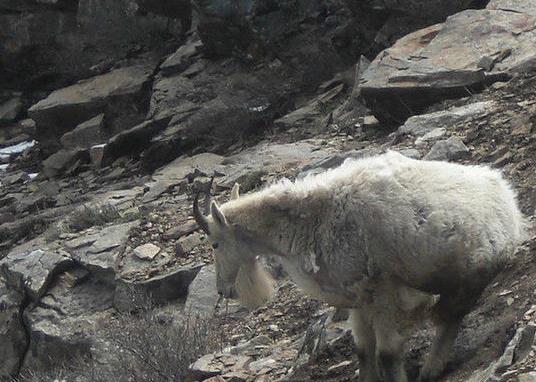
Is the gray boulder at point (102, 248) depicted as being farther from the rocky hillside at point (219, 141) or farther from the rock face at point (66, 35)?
the rock face at point (66, 35)

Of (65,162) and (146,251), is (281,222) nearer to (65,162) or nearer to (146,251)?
(146,251)

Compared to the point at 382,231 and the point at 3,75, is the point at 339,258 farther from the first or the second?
the point at 3,75

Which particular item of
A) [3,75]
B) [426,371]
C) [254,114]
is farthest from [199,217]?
[3,75]

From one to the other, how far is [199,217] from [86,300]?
607 centimetres

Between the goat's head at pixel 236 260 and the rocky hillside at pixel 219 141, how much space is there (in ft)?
2.20

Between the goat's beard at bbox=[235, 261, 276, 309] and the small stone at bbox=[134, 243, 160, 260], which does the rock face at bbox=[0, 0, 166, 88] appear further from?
the goat's beard at bbox=[235, 261, 276, 309]

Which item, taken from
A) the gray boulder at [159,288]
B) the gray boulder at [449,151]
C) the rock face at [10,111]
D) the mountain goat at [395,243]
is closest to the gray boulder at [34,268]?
the gray boulder at [159,288]

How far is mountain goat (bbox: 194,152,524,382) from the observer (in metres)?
6.50

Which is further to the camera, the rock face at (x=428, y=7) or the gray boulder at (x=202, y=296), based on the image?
the rock face at (x=428, y=7)

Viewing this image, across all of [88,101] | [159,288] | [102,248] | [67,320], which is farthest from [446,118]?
[88,101]

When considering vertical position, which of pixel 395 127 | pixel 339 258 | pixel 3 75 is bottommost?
pixel 3 75

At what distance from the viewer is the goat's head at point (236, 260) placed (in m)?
7.61

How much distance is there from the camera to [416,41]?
15484 millimetres

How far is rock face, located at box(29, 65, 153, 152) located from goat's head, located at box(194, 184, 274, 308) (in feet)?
48.7
